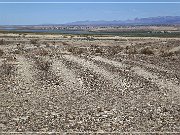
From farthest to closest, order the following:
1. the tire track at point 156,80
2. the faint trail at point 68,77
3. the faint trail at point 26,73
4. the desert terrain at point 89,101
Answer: the faint trail at point 26,73
the faint trail at point 68,77
the tire track at point 156,80
the desert terrain at point 89,101

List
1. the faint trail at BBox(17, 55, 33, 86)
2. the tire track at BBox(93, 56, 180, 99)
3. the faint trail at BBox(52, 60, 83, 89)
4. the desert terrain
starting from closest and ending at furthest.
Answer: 1. the desert terrain
2. the tire track at BBox(93, 56, 180, 99)
3. the faint trail at BBox(52, 60, 83, 89)
4. the faint trail at BBox(17, 55, 33, 86)

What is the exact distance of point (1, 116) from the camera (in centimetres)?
1167

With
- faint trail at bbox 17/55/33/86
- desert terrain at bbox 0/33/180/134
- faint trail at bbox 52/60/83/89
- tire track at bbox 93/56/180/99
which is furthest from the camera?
faint trail at bbox 17/55/33/86

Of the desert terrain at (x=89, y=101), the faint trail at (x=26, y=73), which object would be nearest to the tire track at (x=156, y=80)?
the desert terrain at (x=89, y=101)

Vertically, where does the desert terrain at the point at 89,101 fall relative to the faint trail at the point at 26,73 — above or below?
above

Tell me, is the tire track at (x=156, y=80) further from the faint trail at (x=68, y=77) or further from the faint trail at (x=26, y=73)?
the faint trail at (x=26, y=73)

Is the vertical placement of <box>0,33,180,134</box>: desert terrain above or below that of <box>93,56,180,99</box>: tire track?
above

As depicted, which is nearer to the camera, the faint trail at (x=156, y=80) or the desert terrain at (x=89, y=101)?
the desert terrain at (x=89, y=101)

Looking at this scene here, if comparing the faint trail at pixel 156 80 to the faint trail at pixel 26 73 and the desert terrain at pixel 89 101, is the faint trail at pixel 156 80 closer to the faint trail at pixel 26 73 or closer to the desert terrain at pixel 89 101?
the desert terrain at pixel 89 101

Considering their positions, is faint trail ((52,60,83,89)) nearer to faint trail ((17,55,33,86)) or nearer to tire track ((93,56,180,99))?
faint trail ((17,55,33,86))

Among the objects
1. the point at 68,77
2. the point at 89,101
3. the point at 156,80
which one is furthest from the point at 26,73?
the point at 89,101

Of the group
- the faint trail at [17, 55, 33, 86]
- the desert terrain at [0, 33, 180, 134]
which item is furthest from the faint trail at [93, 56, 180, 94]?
the faint trail at [17, 55, 33, 86]

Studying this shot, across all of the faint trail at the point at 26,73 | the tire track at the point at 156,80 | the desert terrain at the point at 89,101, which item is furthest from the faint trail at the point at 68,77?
the tire track at the point at 156,80

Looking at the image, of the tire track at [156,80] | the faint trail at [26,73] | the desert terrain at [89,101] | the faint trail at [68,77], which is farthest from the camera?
the faint trail at [26,73]
